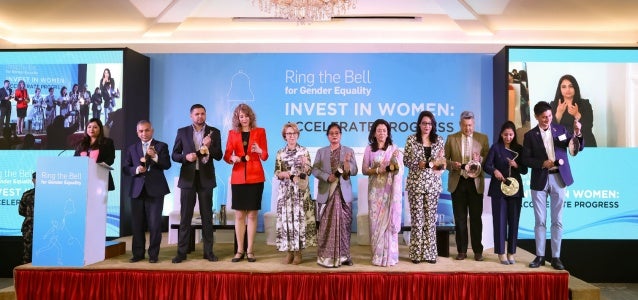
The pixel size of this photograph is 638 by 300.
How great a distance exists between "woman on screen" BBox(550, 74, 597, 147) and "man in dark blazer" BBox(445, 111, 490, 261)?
96.5 inches

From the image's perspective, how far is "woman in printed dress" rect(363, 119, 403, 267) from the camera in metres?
5.23

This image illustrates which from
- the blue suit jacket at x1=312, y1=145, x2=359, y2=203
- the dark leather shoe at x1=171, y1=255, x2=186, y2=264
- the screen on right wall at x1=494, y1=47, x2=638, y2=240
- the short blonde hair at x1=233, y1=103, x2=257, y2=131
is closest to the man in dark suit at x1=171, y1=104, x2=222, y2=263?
the dark leather shoe at x1=171, y1=255, x2=186, y2=264

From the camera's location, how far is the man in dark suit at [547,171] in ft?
17.1

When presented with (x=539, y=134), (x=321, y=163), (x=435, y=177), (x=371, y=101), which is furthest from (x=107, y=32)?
(x=539, y=134)

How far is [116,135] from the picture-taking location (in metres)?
7.50

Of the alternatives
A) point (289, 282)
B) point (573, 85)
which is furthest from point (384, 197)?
point (573, 85)

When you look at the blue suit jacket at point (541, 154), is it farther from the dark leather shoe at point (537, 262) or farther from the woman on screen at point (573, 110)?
the woman on screen at point (573, 110)

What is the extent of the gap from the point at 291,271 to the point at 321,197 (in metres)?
0.78

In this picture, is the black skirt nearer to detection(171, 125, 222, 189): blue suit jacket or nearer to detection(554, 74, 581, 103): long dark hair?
detection(171, 125, 222, 189): blue suit jacket

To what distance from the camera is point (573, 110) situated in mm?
7395

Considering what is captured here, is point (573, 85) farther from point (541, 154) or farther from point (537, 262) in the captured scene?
point (537, 262)

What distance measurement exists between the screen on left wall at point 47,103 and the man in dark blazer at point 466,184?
4.71 metres

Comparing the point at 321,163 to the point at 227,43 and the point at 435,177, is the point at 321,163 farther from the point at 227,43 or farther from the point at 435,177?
the point at 227,43

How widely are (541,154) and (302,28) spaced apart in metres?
4.34
